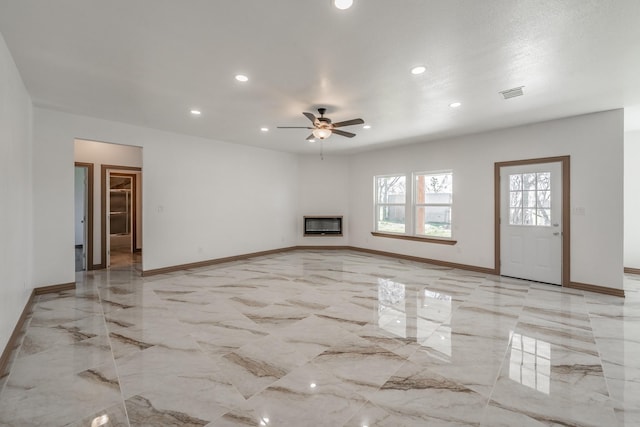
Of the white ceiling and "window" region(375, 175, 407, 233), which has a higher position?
the white ceiling

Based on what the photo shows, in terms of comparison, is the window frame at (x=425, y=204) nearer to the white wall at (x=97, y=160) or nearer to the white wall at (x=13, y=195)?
the white wall at (x=97, y=160)

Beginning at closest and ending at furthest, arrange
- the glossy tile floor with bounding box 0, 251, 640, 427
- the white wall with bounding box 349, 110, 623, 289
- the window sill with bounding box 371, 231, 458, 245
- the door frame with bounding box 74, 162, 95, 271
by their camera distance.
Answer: the glossy tile floor with bounding box 0, 251, 640, 427
the white wall with bounding box 349, 110, 623, 289
the door frame with bounding box 74, 162, 95, 271
the window sill with bounding box 371, 231, 458, 245

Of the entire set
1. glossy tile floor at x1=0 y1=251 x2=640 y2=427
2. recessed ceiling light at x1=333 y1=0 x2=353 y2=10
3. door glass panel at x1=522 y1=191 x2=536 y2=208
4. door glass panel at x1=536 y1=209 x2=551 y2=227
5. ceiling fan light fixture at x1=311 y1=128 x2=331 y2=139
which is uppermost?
recessed ceiling light at x1=333 y1=0 x2=353 y2=10

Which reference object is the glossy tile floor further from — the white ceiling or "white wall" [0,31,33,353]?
the white ceiling

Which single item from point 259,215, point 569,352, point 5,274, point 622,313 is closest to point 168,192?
point 259,215

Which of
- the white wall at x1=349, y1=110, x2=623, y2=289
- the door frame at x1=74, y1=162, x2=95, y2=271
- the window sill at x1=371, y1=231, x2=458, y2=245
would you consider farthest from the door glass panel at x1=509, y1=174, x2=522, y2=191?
the door frame at x1=74, y1=162, x2=95, y2=271

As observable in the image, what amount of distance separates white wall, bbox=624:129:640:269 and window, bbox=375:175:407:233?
4214mm

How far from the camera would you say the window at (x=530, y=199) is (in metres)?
5.09

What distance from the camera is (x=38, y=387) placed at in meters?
2.21

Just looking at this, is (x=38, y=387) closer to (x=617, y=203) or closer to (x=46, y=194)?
(x=46, y=194)

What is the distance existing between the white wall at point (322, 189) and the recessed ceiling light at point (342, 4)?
21.0 feet

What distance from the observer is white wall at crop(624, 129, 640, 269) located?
5781 mm

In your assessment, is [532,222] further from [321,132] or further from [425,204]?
[321,132]

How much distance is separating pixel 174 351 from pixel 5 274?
5.40ft
